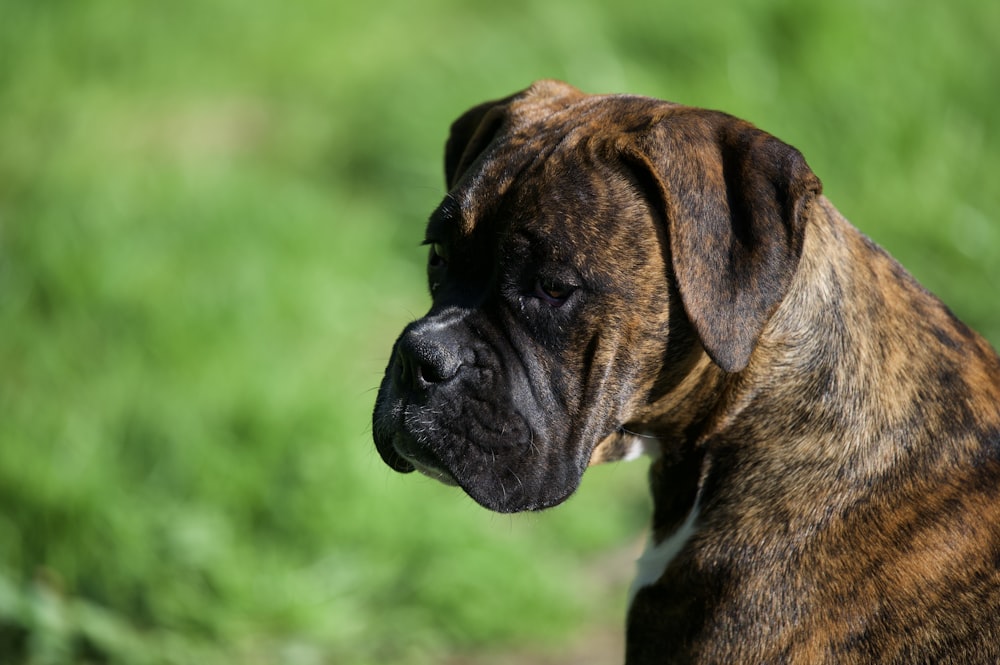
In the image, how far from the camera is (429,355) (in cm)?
327

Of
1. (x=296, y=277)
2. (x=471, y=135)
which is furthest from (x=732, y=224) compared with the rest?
(x=296, y=277)

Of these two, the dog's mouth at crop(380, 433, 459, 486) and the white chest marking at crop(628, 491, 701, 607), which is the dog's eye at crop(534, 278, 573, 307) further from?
the white chest marking at crop(628, 491, 701, 607)

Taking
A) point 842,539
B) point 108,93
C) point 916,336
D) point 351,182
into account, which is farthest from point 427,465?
point 108,93

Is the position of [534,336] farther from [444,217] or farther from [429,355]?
[444,217]

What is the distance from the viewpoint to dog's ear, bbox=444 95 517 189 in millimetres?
3875

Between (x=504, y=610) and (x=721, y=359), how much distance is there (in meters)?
2.90

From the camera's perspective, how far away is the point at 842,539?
9.91 feet

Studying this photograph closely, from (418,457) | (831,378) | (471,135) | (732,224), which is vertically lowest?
(418,457)

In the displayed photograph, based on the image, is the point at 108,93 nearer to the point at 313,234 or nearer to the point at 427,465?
the point at 313,234

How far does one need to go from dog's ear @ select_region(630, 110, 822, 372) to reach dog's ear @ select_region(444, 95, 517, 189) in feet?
2.89

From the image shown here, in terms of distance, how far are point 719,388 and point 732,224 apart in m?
0.48

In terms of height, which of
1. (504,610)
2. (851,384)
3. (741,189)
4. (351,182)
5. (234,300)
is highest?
(351,182)

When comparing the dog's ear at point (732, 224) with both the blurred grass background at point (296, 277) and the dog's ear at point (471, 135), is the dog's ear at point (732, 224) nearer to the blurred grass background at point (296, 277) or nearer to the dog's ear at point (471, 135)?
the dog's ear at point (471, 135)

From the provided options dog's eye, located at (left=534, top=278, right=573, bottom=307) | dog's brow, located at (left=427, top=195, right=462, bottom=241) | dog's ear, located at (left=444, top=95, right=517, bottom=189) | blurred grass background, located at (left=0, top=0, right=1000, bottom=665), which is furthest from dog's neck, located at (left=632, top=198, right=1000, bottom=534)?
blurred grass background, located at (left=0, top=0, right=1000, bottom=665)
